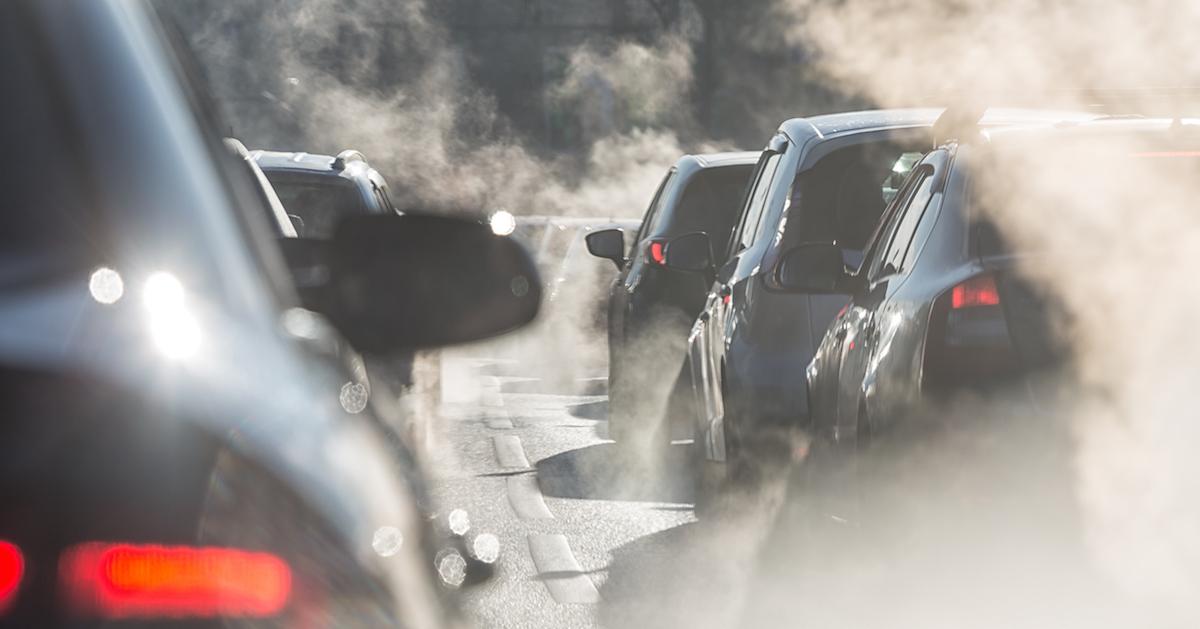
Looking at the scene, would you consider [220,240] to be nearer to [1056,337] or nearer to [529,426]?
[1056,337]

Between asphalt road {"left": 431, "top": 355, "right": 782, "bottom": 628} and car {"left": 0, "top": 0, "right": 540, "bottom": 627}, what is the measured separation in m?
1.64

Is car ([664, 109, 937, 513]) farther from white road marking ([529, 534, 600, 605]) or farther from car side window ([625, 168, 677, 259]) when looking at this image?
car side window ([625, 168, 677, 259])

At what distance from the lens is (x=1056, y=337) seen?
14.9 ft

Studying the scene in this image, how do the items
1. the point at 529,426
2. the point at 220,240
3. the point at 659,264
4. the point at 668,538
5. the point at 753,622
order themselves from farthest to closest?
the point at 529,426 → the point at 659,264 → the point at 668,538 → the point at 753,622 → the point at 220,240

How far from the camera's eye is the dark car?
943cm

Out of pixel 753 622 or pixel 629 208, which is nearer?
pixel 753 622

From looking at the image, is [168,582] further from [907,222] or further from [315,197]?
[315,197]

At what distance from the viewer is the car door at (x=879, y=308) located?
17.0 feet

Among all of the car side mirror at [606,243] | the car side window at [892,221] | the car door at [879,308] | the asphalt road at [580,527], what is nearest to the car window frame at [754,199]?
the asphalt road at [580,527]

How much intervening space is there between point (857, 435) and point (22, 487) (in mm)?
4156

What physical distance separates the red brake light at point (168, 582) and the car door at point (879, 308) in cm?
361

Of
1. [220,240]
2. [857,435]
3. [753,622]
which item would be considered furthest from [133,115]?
[753,622]

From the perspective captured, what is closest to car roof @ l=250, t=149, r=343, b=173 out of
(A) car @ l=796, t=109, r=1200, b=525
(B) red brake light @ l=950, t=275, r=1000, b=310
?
(A) car @ l=796, t=109, r=1200, b=525

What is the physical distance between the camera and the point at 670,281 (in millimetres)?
10422
